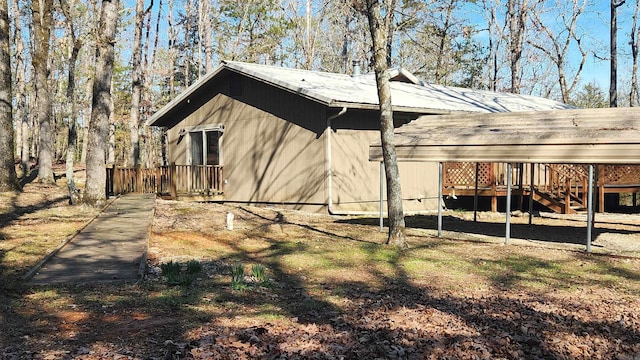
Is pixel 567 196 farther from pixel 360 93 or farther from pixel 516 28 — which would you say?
pixel 516 28

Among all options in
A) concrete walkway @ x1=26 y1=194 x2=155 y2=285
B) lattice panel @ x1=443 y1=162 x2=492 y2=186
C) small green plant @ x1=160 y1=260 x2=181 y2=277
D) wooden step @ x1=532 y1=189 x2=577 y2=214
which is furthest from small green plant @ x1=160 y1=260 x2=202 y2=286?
wooden step @ x1=532 y1=189 x2=577 y2=214

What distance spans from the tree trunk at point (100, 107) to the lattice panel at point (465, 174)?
11.2 meters

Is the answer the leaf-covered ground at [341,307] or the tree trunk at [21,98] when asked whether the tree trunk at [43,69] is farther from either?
the leaf-covered ground at [341,307]

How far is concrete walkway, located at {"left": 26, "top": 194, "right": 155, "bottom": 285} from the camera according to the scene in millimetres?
6879

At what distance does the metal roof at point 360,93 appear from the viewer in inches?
606

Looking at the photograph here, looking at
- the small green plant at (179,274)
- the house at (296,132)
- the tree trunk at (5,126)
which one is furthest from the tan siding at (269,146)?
the small green plant at (179,274)

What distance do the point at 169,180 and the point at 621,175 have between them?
52.5 ft

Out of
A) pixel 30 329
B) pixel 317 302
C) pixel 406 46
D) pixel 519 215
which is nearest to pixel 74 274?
pixel 30 329

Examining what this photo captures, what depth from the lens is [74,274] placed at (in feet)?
23.0

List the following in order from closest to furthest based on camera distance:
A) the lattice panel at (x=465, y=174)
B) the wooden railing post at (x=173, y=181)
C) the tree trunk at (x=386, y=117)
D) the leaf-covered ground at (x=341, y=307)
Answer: the leaf-covered ground at (x=341, y=307) → the tree trunk at (x=386, y=117) → the wooden railing post at (x=173, y=181) → the lattice panel at (x=465, y=174)

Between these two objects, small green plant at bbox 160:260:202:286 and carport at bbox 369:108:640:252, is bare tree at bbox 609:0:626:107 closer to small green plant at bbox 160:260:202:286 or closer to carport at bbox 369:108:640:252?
carport at bbox 369:108:640:252

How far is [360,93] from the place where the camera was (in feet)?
54.6

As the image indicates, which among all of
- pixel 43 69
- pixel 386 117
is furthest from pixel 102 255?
pixel 43 69

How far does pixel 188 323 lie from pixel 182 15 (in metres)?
40.6
